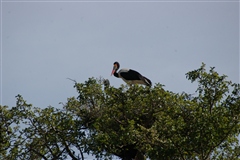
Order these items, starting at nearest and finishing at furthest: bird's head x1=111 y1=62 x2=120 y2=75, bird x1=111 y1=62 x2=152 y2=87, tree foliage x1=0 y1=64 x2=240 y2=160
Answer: tree foliage x1=0 y1=64 x2=240 y2=160, bird x1=111 y1=62 x2=152 y2=87, bird's head x1=111 y1=62 x2=120 y2=75

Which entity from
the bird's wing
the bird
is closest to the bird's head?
the bird

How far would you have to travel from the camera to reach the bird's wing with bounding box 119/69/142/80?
2544cm

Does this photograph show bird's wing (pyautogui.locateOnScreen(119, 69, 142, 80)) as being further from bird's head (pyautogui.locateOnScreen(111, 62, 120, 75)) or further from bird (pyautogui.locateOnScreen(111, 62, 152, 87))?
bird's head (pyautogui.locateOnScreen(111, 62, 120, 75))

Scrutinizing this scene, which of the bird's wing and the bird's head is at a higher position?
the bird's head

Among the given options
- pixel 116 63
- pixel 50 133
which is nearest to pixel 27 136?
pixel 50 133

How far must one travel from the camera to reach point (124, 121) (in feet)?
68.7

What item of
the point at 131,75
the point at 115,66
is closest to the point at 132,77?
the point at 131,75

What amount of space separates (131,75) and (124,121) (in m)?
5.01

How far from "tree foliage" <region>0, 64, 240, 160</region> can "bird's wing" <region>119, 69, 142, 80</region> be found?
3423 millimetres

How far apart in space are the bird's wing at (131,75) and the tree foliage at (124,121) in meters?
3.42

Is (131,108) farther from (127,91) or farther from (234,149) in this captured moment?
(234,149)

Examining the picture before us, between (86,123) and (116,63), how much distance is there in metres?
7.06

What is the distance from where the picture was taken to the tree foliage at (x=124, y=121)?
60.0 feet

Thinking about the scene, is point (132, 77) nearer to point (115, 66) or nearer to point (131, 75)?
point (131, 75)
